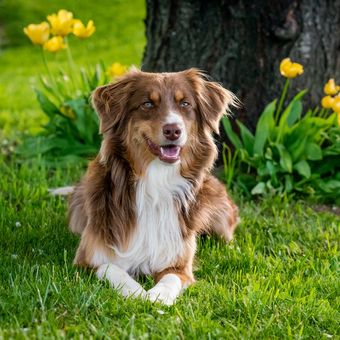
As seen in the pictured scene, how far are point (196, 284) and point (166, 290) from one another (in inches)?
12.4

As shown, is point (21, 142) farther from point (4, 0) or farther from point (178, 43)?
point (4, 0)

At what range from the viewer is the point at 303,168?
678 cm

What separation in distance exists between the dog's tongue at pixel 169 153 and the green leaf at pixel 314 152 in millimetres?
2414

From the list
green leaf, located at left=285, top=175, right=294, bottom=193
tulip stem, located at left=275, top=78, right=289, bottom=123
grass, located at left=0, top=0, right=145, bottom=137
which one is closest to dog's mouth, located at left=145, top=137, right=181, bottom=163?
tulip stem, located at left=275, top=78, right=289, bottom=123

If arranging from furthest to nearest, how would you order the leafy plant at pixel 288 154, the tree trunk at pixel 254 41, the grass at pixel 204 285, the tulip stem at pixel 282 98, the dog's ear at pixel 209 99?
the tree trunk at pixel 254 41, the leafy plant at pixel 288 154, the tulip stem at pixel 282 98, the dog's ear at pixel 209 99, the grass at pixel 204 285

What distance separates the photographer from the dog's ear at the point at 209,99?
5070 millimetres

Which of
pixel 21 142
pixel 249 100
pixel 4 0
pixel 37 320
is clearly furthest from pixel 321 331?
pixel 4 0

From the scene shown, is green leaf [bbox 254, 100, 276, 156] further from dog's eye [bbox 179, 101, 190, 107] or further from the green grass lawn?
dog's eye [bbox 179, 101, 190, 107]

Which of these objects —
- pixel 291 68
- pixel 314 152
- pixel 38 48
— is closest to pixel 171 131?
pixel 291 68

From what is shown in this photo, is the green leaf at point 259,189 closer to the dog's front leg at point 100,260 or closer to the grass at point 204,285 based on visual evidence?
the grass at point 204,285

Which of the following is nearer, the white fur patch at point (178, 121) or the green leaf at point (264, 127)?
the white fur patch at point (178, 121)

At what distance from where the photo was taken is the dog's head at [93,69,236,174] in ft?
15.4

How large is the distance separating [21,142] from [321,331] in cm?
510

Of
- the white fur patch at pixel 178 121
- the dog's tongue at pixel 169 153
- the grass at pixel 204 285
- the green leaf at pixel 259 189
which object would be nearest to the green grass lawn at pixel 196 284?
the grass at pixel 204 285
